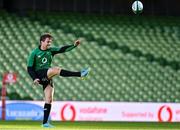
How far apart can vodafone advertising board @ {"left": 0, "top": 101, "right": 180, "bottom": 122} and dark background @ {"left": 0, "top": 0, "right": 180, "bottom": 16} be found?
821 centimetres

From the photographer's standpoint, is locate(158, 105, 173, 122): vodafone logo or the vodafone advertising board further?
locate(158, 105, 173, 122): vodafone logo

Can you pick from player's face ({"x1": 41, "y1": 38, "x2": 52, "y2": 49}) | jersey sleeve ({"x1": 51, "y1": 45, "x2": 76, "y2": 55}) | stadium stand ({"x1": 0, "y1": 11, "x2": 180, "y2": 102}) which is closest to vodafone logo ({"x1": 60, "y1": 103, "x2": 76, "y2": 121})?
stadium stand ({"x1": 0, "y1": 11, "x2": 180, "y2": 102})

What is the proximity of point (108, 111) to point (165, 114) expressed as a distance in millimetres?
2109

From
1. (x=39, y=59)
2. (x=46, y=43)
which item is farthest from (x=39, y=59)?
(x=46, y=43)

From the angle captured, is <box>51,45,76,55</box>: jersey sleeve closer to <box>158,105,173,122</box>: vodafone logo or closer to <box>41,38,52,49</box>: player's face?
<box>41,38,52,49</box>: player's face

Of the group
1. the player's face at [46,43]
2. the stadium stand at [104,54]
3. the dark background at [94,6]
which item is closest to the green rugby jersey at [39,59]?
the player's face at [46,43]

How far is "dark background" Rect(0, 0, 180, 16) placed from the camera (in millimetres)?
28889

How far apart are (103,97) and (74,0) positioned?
6605 millimetres

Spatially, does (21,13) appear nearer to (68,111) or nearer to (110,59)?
(110,59)

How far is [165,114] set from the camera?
882 inches

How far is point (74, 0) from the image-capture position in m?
29.6

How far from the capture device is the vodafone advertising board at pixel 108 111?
70.7 feet

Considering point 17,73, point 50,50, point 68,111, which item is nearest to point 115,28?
point 17,73

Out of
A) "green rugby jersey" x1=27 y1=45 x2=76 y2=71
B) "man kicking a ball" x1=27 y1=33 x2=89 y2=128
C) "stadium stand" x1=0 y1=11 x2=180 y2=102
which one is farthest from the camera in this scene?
"stadium stand" x1=0 y1=11 x2=180 y2=102
